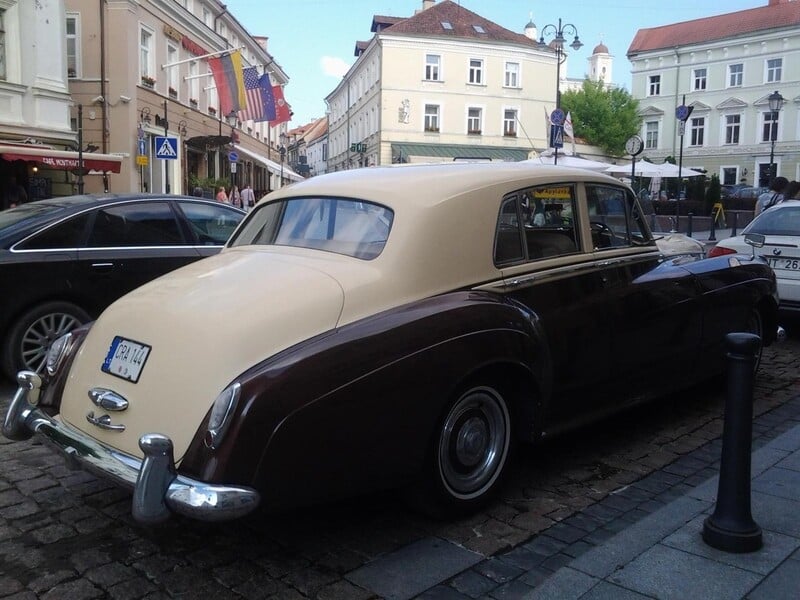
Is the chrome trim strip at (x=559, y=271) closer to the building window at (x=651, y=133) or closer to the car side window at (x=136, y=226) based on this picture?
the car side window at (x=136, y=226)

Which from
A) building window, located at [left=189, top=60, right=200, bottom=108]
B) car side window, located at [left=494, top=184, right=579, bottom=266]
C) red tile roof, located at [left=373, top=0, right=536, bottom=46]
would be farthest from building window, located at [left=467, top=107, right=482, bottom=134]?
car side window, located at [left=494, top=184, right=579, bottom=266]

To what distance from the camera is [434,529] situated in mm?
3377

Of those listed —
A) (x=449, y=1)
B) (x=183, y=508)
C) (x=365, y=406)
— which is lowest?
(x=183, y=508)

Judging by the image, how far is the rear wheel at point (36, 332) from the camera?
18.2ft

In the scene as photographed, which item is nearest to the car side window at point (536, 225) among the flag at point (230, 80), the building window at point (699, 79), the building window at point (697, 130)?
the flag at point (230, 80)

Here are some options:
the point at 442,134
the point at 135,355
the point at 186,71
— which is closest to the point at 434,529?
the point at 135,355

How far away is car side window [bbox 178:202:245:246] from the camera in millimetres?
6801

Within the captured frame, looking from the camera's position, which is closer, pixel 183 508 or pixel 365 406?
pixel 183 508

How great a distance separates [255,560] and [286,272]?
127 cm

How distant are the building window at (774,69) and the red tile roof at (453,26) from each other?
742 inches

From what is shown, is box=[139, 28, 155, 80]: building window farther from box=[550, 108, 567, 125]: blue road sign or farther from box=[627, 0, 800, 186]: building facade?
box=[627, 0, 800, 186]: building facade

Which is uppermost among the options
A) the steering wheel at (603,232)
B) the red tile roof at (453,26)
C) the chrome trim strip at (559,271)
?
the red tile roof at (453,26)

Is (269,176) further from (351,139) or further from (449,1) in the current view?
(449,1)

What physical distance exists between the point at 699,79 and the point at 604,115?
8644 mm
